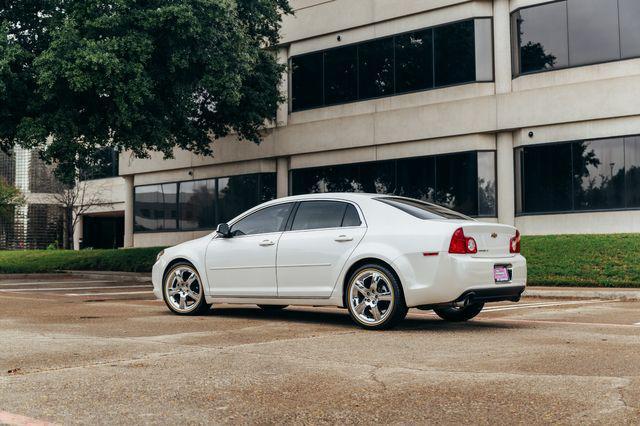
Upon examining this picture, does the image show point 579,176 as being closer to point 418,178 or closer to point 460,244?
point 418,178

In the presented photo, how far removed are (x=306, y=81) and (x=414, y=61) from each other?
4.61 m

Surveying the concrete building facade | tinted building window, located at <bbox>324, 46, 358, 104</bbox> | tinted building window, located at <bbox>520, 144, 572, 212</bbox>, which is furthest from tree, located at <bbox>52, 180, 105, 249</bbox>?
tinted building window, located at <bbox>520, 144, 572, 212</bbox>

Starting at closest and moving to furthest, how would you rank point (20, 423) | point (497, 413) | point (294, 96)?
point (20, 423) < point (497, 413) < point (294, 96)

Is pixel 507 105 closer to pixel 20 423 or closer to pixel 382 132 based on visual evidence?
pixel 382 132

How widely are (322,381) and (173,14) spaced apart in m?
15.2

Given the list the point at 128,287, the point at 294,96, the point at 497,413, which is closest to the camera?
the point at 497,413

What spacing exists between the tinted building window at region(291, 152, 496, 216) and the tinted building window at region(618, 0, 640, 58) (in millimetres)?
4720

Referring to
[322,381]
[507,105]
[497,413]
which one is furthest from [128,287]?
[497,413]

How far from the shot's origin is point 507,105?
22.4m

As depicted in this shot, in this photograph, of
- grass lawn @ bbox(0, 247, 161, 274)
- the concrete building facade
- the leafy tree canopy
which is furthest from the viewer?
the leafy tree canopy

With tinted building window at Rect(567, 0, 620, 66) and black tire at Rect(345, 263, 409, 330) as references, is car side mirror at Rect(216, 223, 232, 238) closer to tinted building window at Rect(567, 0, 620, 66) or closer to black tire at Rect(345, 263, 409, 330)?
black tire at Rect(345, 263, 409, 330)

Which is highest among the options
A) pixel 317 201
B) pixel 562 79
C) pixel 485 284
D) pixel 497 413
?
pixel 562 79

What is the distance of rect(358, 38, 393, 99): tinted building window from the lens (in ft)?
82.3

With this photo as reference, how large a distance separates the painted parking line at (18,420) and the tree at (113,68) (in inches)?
578
